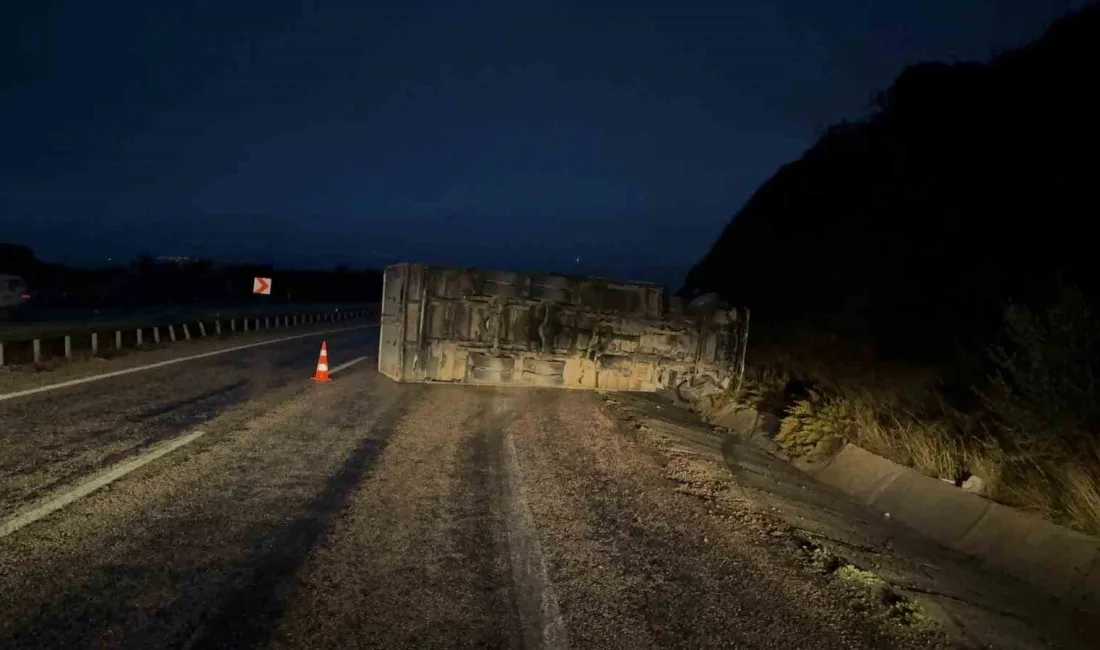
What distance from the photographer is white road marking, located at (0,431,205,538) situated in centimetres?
652

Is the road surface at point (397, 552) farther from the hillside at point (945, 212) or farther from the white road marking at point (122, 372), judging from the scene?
the hillside at point (945, 212)

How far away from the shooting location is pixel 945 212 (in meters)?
28.1

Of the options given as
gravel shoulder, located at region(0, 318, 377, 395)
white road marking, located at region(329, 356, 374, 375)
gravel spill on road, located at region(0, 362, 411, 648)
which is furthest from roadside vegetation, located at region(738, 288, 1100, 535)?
gravel shoulder, located at region(0, 318, 377, 395)

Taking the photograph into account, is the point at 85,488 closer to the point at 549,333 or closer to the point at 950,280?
the point at 549,333

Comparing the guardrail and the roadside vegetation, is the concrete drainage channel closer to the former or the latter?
the roadside vegetation

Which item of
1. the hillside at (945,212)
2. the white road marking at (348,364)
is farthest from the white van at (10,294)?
the hillside at (945,212)

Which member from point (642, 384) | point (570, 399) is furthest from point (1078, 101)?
point (570, 399)

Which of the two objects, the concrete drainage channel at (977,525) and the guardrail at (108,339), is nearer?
the concrete drainage channel at (977,525)

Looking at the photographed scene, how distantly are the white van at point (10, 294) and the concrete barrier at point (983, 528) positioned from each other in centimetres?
3301

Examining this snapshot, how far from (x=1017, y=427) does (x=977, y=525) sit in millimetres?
2043

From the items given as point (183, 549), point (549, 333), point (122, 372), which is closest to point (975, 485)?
point (183, 549)

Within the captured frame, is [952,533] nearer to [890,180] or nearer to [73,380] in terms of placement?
[73,380]

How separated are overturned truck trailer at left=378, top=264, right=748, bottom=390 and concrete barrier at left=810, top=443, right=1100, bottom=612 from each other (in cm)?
673

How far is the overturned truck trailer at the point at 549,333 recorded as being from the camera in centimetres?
1694
